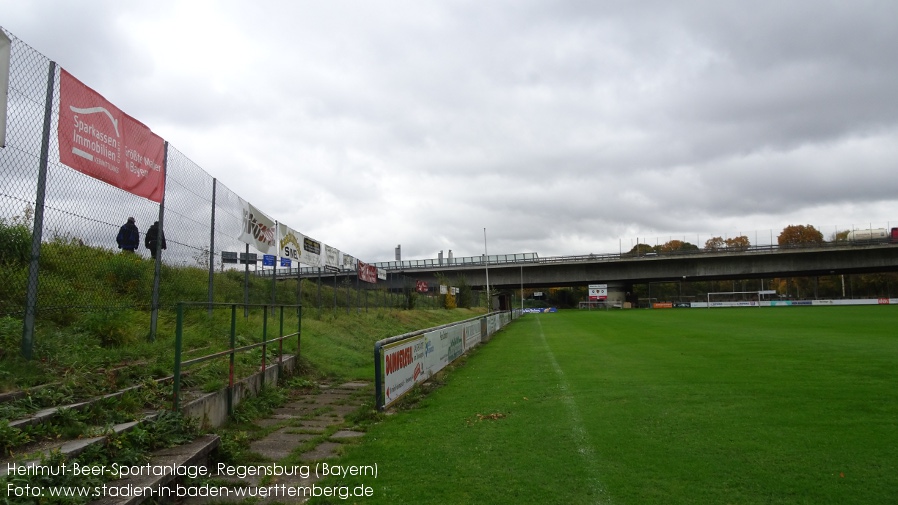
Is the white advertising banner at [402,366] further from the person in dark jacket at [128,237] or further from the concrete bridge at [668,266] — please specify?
the concrete bridge at [668,266]

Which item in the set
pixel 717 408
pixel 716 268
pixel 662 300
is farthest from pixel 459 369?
pixel 662 300

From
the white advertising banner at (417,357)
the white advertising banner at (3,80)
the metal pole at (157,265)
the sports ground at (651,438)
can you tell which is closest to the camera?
the sports ground at (651,438)

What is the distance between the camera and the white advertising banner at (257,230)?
530 inches

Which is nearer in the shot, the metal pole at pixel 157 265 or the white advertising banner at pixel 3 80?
the white advertising banner at pixel 3 80

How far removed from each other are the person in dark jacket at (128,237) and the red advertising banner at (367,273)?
1585cm

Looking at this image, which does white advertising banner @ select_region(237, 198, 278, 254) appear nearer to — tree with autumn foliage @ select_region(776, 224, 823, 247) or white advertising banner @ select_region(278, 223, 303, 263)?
white advertising banner @ select_region(278, 223, 303, 263)

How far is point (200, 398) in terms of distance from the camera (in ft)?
22.6

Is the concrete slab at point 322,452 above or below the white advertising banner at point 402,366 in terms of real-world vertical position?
below

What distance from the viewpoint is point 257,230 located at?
14156 mm

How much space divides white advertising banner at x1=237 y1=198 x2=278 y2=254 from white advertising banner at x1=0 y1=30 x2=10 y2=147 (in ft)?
25.0

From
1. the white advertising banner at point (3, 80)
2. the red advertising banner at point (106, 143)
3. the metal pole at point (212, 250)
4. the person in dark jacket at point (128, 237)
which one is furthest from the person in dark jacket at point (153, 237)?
the white advertising banner at point (3, 80)

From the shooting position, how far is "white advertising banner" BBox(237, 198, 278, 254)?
13.5m

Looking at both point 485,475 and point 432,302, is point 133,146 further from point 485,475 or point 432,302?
point 432,302

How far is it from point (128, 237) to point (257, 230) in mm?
5642
